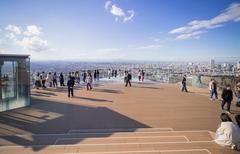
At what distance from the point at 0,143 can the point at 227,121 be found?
21.7 feet

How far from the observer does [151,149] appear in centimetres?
705

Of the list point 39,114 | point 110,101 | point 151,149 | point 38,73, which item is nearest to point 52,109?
point 39,114

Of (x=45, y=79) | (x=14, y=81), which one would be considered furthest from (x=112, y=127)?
(x=45, y=79)

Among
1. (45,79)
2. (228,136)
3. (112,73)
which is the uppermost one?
(112,73)

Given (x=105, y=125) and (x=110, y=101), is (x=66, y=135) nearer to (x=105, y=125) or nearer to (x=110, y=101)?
(x=105, y=125)

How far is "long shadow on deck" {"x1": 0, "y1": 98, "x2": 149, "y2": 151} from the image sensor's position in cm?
842

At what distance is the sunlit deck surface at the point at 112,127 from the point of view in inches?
285

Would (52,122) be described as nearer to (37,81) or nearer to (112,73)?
(37,81)

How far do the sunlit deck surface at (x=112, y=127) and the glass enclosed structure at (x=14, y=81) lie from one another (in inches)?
26.4

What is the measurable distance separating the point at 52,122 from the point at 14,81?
456 centimetres

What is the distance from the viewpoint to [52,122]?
1090 centimetres

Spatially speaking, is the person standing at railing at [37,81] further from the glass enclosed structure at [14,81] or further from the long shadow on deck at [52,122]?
the long shadow on deck at [52,122]

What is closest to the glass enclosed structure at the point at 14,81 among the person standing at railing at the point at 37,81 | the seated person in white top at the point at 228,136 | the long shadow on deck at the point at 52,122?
the long shadow on deck at the point at 52,122

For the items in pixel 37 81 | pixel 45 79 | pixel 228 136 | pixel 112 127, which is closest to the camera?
pixel 228 136
